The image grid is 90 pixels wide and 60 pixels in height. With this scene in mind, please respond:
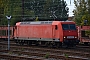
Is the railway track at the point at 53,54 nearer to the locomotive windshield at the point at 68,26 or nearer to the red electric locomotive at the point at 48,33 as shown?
the red electric locomotive at the point at 48,33

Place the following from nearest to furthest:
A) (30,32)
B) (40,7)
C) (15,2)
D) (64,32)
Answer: (64,32) < (30,32) < (15,2) < (40,7)

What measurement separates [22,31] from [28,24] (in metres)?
1.33

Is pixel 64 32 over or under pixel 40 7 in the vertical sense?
under

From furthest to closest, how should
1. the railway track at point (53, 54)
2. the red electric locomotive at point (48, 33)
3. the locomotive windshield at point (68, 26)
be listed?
the locomotive windshield at point (68, 26), the red electric locomotive at point (48, 33), the railway track at point (53, 54)

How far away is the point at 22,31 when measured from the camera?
27.0 metres

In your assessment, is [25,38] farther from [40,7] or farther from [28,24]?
[40,7]

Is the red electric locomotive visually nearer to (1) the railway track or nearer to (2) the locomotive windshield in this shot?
(2) the locomotive windshield

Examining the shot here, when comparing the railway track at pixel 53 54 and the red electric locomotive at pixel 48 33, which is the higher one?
the red electric locomotive at pixel 48 33

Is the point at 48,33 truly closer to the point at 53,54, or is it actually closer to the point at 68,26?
the point at 68,26

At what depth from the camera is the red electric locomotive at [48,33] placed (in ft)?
72.1

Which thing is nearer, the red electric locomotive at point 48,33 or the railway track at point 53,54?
the railway track at point 53,54

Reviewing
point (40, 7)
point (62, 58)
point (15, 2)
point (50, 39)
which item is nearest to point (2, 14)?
point (15, 2)

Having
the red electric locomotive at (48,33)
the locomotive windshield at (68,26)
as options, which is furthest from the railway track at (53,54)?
the locomotive windshield at (68,26)

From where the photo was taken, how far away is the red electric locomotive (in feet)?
72.1
